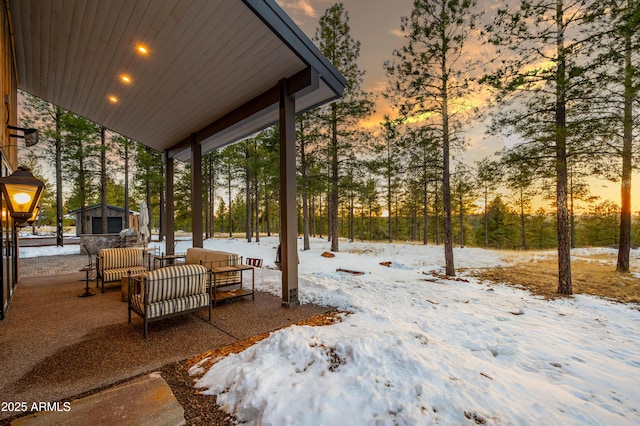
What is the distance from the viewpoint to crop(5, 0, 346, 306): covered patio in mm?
3662

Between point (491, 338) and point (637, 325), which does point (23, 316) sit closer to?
point (491, 338)

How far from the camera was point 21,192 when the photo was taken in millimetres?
3361

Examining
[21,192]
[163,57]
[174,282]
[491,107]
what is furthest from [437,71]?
[21,192]

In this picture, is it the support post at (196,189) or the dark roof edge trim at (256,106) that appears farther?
the support post at (196,189)

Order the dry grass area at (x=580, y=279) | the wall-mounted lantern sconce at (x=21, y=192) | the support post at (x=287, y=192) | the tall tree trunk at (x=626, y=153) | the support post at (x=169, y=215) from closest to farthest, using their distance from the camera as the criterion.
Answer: the wall-mounted lantern sconce at (x=21, y=192) < the support post at (x=287, y=192) < the tall tree trunk at (x=626, y=153) < the dry grass area at (x=580, y=279) < the support post at (x=169, y=215)

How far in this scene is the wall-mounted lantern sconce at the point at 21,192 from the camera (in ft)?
10.7

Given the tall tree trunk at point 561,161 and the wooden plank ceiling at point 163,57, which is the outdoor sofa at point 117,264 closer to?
the wooden plank ceiling at point 163,57

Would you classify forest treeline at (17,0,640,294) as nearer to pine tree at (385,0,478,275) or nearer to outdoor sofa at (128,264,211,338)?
pine tree at (385,0,478,275)

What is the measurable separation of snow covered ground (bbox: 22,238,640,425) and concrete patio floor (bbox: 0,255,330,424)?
68cm

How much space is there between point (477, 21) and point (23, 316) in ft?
43.2

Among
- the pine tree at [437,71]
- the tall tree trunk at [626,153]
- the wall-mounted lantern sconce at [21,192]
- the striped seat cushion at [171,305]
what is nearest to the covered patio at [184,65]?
the striped seat cushion at [171,305]

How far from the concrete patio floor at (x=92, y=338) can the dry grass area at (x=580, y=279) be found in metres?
7.49

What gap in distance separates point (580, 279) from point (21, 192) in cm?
1445

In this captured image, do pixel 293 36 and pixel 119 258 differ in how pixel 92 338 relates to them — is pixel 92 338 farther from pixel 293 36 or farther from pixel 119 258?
pixel 293 36
